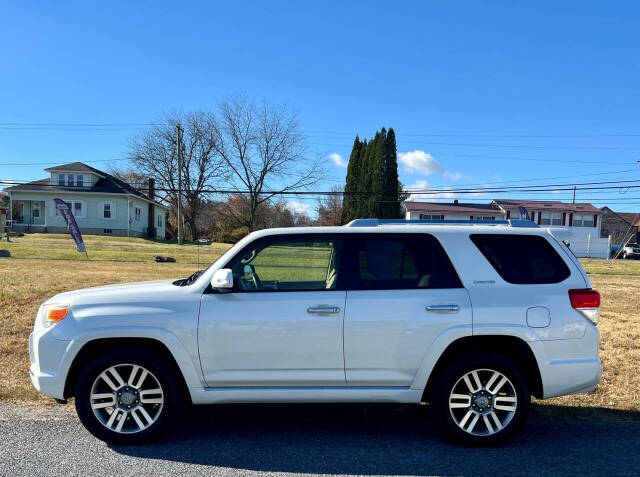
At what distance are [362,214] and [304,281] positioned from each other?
43.7 metres

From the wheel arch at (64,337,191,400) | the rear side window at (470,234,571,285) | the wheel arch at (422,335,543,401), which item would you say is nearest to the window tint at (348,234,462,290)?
the rear side window at (470,234,571,285)

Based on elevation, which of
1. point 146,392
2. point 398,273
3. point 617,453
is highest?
point 398,273

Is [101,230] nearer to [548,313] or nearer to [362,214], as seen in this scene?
[362,214]

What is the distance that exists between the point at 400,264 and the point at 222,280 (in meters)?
1.47

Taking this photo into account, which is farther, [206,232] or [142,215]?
[206,232]

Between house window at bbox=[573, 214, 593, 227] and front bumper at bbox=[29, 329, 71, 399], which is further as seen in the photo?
house window at bbox=[573, 214, 593, 227]

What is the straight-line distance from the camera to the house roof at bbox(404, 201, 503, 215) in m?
53.5

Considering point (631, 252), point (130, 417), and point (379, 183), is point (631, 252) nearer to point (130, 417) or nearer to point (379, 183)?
point (379, 183)

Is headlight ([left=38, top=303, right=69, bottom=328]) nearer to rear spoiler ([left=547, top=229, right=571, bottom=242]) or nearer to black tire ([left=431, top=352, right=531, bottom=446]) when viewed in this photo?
black tire ([left=431, top=352, right=531, bottom=446])

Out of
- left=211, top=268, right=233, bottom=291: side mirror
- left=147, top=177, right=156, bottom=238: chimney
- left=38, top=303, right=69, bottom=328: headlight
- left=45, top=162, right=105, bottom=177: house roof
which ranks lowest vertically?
left=38, top=303, right=69, bottom=328: headlight

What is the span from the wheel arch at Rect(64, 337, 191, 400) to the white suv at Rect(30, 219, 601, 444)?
10 millimetres

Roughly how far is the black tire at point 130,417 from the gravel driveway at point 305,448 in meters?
0.10

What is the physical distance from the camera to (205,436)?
159 inches

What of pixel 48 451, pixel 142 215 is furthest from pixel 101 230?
pixel 48 451
